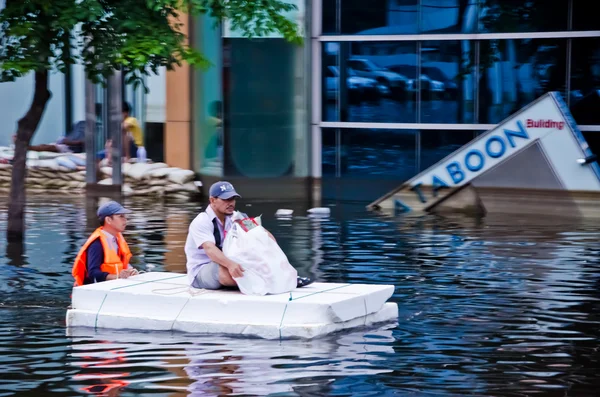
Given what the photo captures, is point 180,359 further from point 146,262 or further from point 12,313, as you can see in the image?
point 146,262

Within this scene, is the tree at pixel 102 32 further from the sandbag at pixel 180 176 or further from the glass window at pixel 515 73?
the glass window at pixel 515 73

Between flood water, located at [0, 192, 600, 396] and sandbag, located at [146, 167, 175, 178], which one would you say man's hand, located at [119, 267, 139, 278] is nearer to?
flood water, located at [0, 192, 600, 396]

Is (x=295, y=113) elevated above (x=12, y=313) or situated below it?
above

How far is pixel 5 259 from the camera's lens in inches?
589

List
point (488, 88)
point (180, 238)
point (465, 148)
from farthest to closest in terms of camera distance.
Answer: point (488, 88)
point (465, 148)
point (180, 238)

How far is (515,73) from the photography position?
22859 millimetres

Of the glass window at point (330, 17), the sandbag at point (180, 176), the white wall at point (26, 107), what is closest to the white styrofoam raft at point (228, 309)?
the sandbag at point (180, 176)

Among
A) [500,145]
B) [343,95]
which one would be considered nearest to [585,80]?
[500,145]

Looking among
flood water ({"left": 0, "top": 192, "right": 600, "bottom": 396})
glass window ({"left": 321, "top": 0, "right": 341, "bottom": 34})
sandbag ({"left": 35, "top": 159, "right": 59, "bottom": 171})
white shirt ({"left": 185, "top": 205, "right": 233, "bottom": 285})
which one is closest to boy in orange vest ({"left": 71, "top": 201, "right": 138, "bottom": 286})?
flood water ({"left": 0, "top": 192, "right": 600, "bottom": 396})

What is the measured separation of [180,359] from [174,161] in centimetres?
1535

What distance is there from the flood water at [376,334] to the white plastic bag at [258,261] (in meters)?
0.52

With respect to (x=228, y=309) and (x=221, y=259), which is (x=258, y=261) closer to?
(x=221, y=259)

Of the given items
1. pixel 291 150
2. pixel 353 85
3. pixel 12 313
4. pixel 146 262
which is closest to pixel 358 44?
pixel 353 85

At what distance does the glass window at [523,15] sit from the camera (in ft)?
73.2
